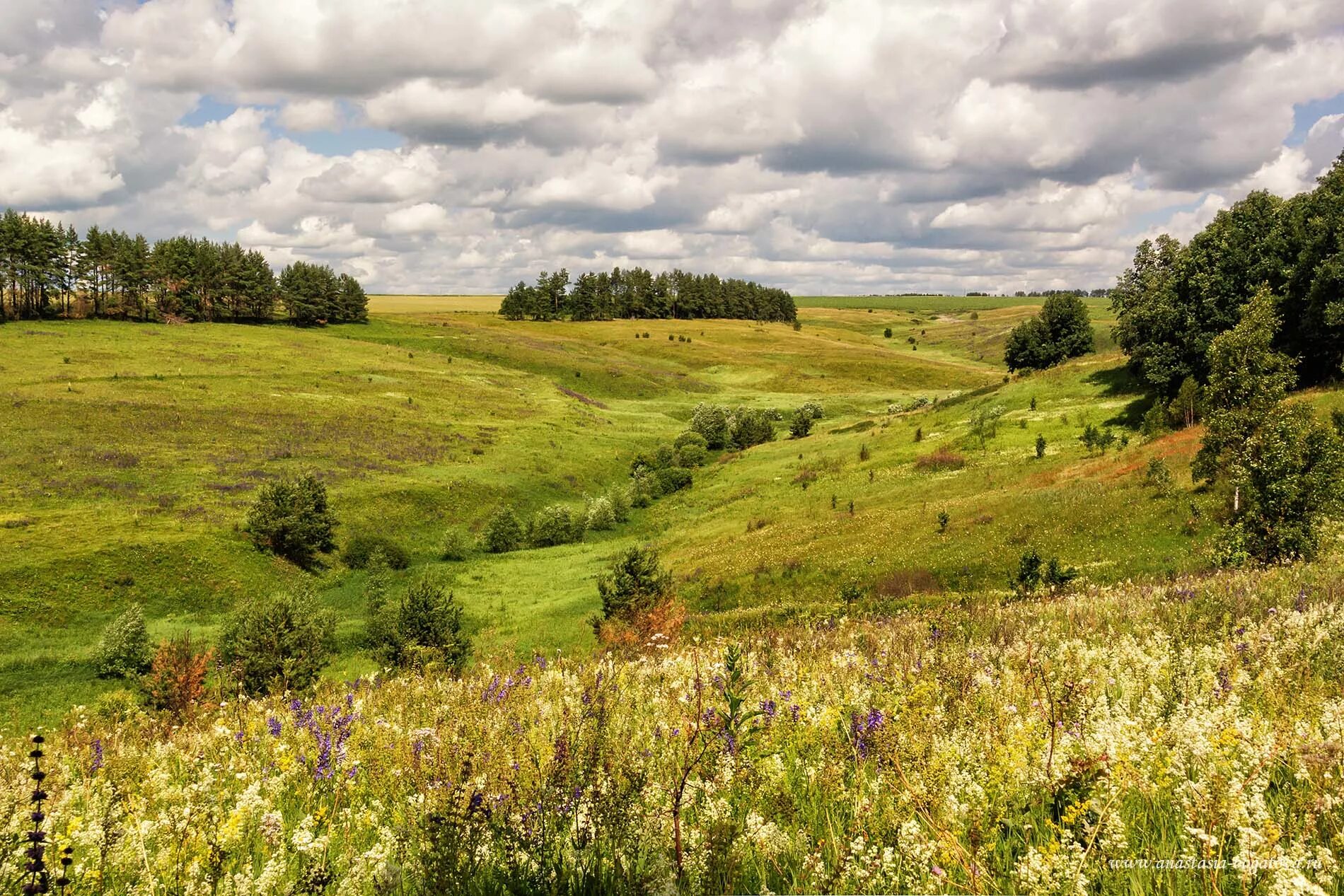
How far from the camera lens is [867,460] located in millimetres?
60875

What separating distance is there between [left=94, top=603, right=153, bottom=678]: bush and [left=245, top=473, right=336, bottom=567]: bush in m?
15.0

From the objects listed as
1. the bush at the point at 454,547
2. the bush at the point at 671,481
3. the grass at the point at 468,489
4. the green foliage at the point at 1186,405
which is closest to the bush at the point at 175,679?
the grass at the point at 468,489

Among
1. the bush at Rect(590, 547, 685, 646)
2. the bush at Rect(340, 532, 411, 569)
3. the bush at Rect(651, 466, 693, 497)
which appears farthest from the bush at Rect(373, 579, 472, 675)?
the bush at Rect(651, 466, 693, 497)

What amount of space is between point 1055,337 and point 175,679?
9684 cm

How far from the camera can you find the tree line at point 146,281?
114 meters

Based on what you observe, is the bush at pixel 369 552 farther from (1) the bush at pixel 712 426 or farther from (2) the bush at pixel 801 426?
(2) the bush at pixel 801 426

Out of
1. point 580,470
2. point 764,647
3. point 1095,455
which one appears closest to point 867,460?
point 1095,455

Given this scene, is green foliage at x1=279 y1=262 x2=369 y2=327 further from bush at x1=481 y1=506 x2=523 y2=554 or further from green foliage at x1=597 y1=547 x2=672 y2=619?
green foliage at x1=597 y1=547 x2=672 y2=619

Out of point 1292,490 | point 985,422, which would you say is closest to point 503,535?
point 985,422

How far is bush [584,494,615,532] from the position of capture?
57.8m

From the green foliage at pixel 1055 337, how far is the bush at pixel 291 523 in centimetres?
8224

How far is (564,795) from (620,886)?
99 centimetres

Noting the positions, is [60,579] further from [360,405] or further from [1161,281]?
[1161,281]

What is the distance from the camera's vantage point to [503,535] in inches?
2114
